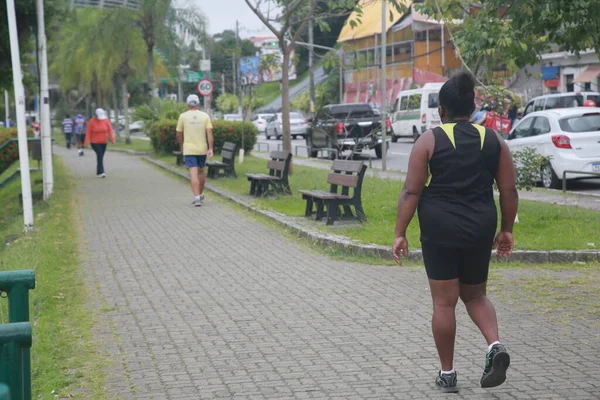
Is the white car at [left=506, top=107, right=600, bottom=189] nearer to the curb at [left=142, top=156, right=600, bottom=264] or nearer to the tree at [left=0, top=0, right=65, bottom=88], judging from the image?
the curb at [left=142, top=156, right=600, bottom=264]

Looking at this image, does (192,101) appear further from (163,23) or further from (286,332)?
(163,23)

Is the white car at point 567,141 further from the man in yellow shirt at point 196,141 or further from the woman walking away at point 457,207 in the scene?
the woman walking away at point 457,207

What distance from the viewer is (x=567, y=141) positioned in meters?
17.9

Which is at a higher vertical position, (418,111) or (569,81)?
(569,81)

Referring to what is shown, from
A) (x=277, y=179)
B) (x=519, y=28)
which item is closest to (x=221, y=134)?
(x=277, y=179)

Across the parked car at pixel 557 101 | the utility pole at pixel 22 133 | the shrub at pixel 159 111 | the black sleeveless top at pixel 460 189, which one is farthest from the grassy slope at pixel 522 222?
the shrub at pixel 159 111

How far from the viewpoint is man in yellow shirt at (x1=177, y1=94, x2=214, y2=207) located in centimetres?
1606

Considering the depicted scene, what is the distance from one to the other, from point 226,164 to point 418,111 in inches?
755

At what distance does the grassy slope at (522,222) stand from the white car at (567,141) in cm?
304

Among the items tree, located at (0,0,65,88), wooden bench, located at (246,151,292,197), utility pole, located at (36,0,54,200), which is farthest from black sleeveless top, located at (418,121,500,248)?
tree, located at (0,0,65,88)

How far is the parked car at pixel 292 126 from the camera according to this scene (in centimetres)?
5319

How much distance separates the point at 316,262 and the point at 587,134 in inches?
369

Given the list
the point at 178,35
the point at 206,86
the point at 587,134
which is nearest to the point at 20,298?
the point at 587,134

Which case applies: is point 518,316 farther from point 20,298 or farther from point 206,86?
point 206,86
